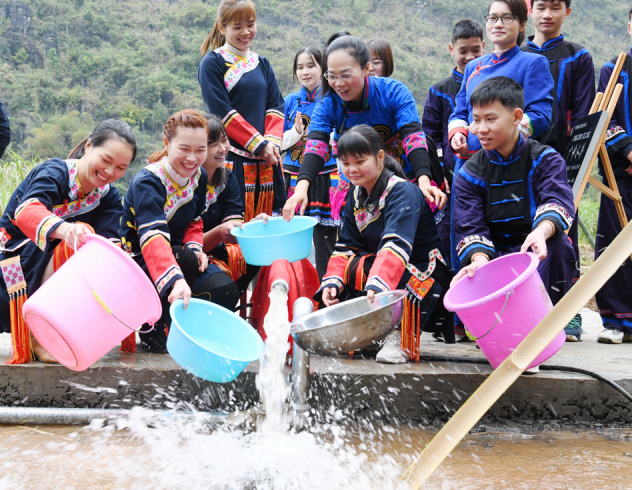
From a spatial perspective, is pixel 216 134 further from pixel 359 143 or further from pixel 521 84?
pixel 521 84

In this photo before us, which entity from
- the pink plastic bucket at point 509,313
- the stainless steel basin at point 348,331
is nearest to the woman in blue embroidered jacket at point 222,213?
the stainless steel basin at point 348,331

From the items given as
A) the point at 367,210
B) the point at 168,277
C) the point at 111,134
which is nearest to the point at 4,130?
the point at 111,134

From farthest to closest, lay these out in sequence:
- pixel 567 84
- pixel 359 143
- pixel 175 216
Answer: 1. pixel 567 84
2. pixel 175 216
3. pixel 359 143

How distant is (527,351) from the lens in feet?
5.36

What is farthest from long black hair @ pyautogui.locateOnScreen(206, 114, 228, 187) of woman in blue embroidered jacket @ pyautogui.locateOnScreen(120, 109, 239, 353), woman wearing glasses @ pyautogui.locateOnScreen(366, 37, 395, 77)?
woman wearing glasses @ pyautogui.locateOnScreen(366, 37, 395, 77)

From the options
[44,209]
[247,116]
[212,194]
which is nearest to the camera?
[44,209]

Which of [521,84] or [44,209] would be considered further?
[521,84]

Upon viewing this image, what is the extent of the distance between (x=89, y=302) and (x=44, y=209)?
70cm

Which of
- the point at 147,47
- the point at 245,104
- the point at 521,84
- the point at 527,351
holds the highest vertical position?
the point at 147,47

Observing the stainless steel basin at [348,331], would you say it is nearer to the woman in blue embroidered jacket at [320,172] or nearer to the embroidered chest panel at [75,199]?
the woman in blue embroidered jacket at [320,172]

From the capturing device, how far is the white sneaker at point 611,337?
367 centimetres

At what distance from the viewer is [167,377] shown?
8.88 feet

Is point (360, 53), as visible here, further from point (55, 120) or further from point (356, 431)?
point (55, 120)

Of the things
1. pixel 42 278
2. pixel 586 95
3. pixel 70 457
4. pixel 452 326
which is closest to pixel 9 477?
pixel 70 457
